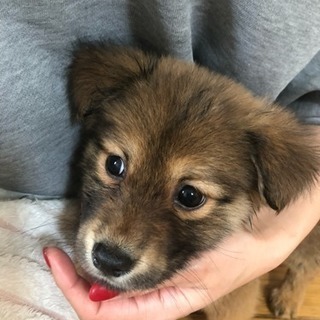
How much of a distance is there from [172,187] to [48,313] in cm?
48

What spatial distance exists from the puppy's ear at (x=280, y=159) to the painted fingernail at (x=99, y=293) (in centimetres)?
37

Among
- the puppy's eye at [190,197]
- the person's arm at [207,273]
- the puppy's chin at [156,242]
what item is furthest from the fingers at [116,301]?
the puppy's eye at [190,197]

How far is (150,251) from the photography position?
952 millimetres

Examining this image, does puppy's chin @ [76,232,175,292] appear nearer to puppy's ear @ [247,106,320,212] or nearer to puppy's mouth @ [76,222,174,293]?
puppy's mouth @ [76,222,174,293]

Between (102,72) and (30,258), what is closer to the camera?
(102,72)

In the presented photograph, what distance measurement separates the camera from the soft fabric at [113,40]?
3.11 feet

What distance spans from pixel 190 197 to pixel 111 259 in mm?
172

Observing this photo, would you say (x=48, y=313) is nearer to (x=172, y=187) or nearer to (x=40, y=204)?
(x=40, y=204)

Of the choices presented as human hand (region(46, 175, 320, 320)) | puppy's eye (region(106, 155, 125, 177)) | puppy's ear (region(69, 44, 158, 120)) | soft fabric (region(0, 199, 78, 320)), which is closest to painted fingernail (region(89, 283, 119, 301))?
human hand (region(46, 175, 320, 320))

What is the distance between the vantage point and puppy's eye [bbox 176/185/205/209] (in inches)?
37.9

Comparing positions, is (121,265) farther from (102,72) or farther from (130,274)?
(102,72)

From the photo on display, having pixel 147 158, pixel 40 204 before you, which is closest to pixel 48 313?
pixel 40 204

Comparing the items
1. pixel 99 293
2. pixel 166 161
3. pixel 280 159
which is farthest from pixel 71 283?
pixel 280 159

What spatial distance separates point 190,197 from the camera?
0.97 metres
